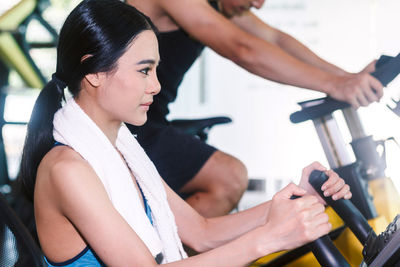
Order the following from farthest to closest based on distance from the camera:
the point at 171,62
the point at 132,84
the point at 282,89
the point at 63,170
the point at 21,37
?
the point at 282,89, the point at 21,37, the point at 171,62, the point at 132,84, the point at 63,170

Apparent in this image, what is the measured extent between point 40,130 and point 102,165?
15 centimetres

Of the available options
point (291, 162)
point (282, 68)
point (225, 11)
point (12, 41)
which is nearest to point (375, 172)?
point (282, 68)

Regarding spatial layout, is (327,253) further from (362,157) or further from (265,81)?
→ (265,81)

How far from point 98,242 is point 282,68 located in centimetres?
81

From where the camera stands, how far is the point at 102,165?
118 cm

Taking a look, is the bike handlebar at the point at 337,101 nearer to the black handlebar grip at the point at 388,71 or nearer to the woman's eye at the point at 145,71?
the black handlebar grip at the point at 388,71

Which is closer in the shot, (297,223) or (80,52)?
(297,223)

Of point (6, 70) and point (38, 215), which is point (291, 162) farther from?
point (38, 215)

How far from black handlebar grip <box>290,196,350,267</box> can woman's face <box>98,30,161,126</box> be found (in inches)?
16.0

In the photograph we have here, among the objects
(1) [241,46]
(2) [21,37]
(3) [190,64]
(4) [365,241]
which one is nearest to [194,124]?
(3) [190,64]

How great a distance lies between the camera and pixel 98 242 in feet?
3.47

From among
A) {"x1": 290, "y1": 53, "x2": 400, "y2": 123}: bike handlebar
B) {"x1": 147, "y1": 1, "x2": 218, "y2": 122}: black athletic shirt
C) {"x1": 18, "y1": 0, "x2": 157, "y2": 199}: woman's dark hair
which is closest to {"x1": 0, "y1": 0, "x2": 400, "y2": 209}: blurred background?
{"x1": 147, "y1": 1, "x2": 218, "y2": 122}: black athletic shirt

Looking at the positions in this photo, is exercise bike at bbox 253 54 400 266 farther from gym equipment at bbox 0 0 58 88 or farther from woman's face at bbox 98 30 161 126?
gym equipment at bbox 0 0 58 88

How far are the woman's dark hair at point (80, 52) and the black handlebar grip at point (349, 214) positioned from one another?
45 centimetres
